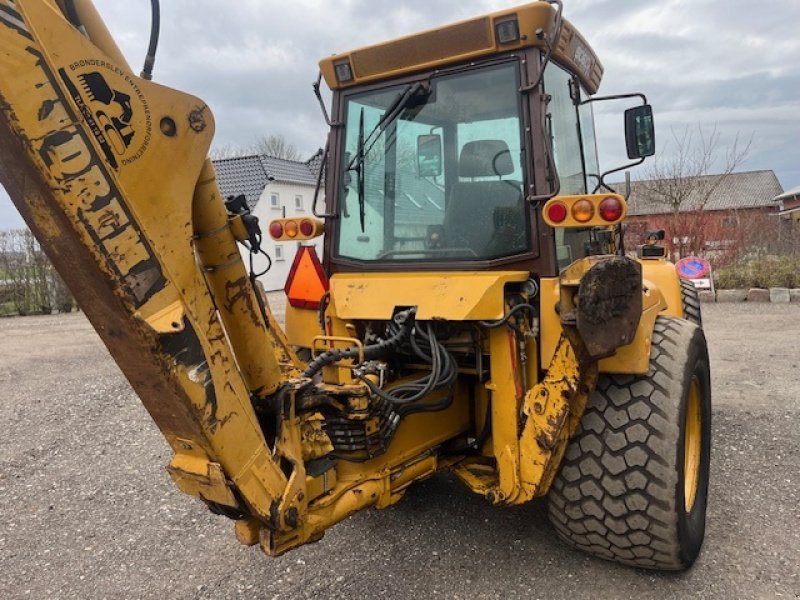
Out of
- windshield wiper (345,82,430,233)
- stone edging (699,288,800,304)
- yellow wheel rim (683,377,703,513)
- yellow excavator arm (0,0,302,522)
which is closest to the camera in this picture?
yellow excavator arm (0,0,302,522)

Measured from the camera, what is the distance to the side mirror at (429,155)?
3.10 metres

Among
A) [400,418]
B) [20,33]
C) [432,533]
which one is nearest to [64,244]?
[20,33]

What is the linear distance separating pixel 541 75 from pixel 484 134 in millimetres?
368

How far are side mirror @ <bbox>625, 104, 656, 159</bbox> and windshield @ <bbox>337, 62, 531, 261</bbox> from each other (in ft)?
3.19

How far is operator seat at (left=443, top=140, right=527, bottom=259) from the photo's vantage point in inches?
112

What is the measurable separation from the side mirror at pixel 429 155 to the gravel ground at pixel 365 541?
1858 mm

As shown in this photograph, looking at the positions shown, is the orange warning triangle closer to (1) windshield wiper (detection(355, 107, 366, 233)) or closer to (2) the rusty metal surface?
(1) windshield wiper (detection(355, 107, 366, 233))

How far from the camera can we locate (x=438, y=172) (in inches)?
122

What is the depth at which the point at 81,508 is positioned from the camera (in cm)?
378

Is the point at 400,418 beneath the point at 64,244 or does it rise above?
beneath

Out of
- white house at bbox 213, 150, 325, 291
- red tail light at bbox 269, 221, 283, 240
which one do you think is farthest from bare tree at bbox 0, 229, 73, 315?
red tail light at bbox 269, 221, 283, 240

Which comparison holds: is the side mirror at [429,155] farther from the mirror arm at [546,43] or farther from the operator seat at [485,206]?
the mirror arm at [546,43]

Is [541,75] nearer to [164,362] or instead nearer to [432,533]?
[164,362]

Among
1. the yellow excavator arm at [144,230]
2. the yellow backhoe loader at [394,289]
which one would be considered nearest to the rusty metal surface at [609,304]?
the yellow backhoe loader at [394,289]
